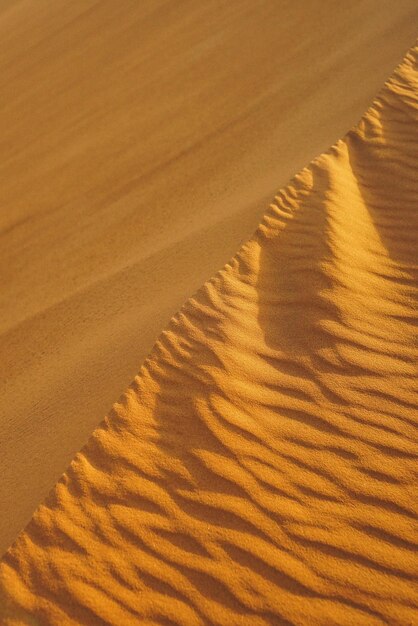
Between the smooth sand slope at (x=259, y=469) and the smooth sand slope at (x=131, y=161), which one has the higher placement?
the smooth sand slope at (x=131, y=161)

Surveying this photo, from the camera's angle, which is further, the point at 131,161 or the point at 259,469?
the point at 131,161

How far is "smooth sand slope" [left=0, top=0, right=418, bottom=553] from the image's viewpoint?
3.51 m

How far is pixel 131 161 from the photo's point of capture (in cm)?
579

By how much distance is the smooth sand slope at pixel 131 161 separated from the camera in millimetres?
3510

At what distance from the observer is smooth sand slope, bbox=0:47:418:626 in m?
2.26

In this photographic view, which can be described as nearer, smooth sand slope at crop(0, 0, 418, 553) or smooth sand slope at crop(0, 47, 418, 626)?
smooth sand slope at crop(0, 47, 418, 626)

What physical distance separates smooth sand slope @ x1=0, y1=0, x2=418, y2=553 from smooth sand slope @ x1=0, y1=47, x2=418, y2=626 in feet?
1.16

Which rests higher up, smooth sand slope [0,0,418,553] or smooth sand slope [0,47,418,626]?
smooth sand slope [0,0,418,553]

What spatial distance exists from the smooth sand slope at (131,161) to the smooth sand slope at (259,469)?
353 millimetres

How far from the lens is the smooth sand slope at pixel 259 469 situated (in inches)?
89.0

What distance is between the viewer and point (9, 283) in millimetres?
4676

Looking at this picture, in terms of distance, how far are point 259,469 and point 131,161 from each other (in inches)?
155

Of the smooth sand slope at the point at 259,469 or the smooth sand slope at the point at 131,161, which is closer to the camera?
the smooth sand slope at the point at 259,469

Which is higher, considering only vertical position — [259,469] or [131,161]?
[131,161]
